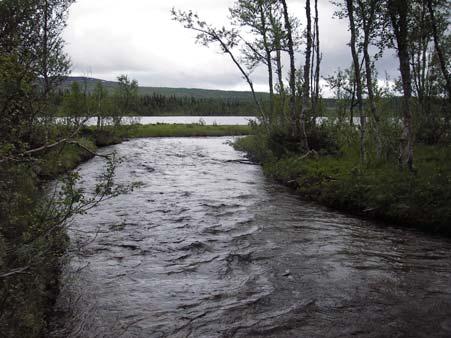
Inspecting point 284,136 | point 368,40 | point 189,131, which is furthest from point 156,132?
point 368,40

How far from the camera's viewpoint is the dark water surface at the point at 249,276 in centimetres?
749

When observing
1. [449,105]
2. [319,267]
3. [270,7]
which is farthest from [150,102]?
[319,267]

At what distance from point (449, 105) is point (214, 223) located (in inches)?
601

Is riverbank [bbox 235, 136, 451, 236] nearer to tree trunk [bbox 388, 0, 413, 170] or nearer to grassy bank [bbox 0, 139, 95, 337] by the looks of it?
tree trunk [bbox 388, 0, 413, 170]

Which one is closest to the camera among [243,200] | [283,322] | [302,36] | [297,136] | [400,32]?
[283,322]

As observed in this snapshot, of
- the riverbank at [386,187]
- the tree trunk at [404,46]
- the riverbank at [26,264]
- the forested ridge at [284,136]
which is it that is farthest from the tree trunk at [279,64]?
the riverbank at [26,264]

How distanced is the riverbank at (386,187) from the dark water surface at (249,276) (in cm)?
86

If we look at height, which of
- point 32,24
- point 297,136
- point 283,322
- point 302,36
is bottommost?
point 283,322

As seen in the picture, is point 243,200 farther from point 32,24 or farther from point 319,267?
point 32,24

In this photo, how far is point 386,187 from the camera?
1562cm

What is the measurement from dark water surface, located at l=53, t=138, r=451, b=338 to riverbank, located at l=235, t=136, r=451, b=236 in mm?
858

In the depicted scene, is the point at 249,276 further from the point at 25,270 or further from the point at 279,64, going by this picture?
the point at 279,64

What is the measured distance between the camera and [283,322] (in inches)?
298

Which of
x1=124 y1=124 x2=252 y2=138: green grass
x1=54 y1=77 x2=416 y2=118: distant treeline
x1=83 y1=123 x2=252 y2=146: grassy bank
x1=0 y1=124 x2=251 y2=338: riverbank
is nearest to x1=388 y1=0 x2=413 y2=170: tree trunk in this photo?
x1=54 y1=77 x2=416 y2=118: distant treeline
